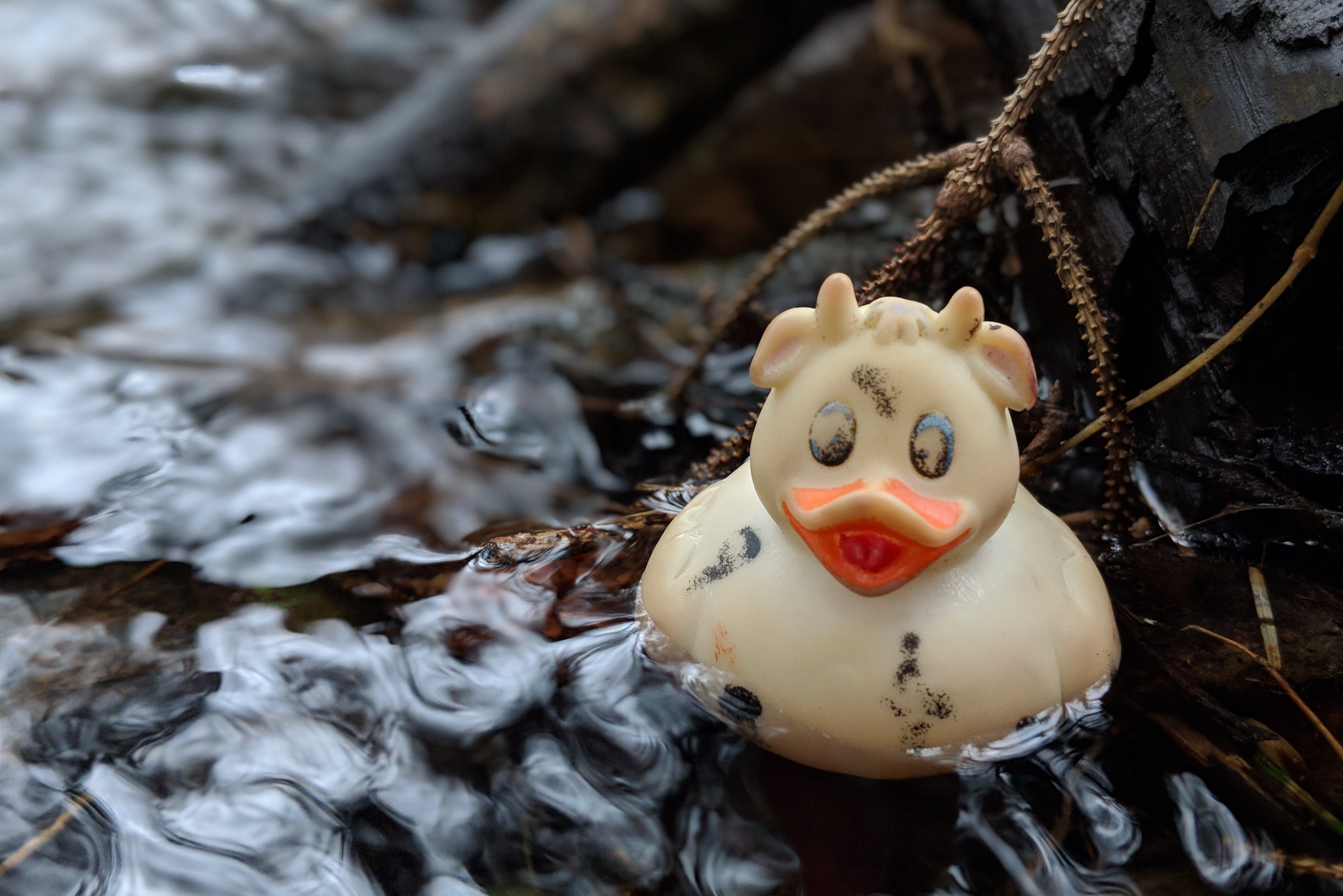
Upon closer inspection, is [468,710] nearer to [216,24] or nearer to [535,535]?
[535,535]

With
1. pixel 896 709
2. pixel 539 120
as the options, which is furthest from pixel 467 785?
pixel 539 120

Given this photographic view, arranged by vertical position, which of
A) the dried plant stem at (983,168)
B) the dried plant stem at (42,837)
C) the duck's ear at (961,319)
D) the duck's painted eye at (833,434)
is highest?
the dried plant stem at (983,168)

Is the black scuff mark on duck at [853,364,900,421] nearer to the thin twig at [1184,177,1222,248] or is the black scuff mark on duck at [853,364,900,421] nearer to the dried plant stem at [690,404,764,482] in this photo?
the dried plant stem at [690,404,764,482]

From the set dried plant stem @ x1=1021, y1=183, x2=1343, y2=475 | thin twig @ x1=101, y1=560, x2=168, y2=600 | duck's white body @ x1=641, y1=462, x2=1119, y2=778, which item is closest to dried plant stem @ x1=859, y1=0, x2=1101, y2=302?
dried plant stem @ x1=1021, y1=183, x2=1343, y2=475

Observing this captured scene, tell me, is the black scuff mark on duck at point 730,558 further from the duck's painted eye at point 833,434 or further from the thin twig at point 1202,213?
the thin twig at point 1202,213

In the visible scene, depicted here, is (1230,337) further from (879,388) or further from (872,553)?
(872,553)

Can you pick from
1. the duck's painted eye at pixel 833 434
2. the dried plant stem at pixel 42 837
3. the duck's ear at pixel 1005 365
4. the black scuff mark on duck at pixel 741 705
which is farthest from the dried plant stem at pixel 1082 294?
the dried plant stem at pixel 42 837
